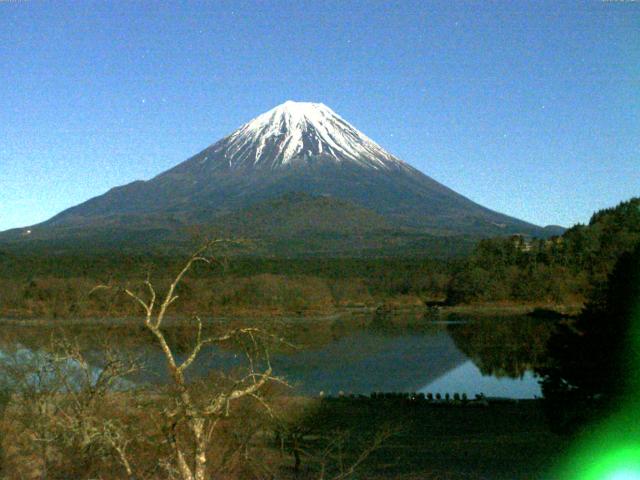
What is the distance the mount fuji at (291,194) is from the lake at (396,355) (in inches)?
1508

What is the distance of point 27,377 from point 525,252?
45.2 m

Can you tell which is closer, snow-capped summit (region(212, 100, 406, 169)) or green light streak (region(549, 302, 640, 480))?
green light streak (region(549, 302, 640, 480))

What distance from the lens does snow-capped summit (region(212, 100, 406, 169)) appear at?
112 m

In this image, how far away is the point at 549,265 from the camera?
48.4m

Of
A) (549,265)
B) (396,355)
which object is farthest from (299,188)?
(396,355)

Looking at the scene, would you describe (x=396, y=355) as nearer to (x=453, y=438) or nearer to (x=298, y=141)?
(x=453, y=438)

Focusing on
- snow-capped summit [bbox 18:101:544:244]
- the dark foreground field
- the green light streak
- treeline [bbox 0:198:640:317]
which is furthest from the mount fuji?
the green light streak

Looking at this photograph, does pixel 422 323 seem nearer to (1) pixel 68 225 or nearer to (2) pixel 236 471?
(2) pixel 236 471

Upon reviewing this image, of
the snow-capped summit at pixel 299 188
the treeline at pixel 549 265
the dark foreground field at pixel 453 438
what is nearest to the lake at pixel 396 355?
the dark foreground field at pixel 453 438

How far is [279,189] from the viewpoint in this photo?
9938 centimetres

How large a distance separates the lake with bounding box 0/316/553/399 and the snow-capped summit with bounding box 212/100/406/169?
75978 millimetres

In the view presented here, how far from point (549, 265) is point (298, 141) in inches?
2738

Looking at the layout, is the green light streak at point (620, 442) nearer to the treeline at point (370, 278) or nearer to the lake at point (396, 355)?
the lake at point (396, 355)

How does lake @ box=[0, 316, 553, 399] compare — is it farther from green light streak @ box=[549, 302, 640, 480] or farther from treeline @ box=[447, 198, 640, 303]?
treeline @ box=[447, 198, 640, 303]
